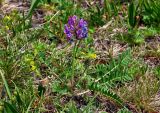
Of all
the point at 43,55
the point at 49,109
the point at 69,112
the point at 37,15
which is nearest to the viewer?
the point at 69,112

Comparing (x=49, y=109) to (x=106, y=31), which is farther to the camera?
(x=106, y=31)

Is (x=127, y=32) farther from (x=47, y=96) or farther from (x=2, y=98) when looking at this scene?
(x=2, y=98)

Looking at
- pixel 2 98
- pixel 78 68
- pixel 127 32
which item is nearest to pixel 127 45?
pixel 127 32

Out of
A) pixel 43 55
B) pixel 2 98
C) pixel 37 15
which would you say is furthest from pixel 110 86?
pixel 37 15

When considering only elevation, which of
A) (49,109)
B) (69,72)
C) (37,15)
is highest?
(37,15)

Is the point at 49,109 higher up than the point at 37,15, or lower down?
lower down

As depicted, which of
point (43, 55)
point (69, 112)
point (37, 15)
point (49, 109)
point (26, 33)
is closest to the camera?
point (69, 112)

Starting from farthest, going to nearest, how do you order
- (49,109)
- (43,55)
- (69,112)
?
(43,55), (49,109), (69,112)

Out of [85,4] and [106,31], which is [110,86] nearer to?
[106,31]

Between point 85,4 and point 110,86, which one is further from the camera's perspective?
point 85,4
